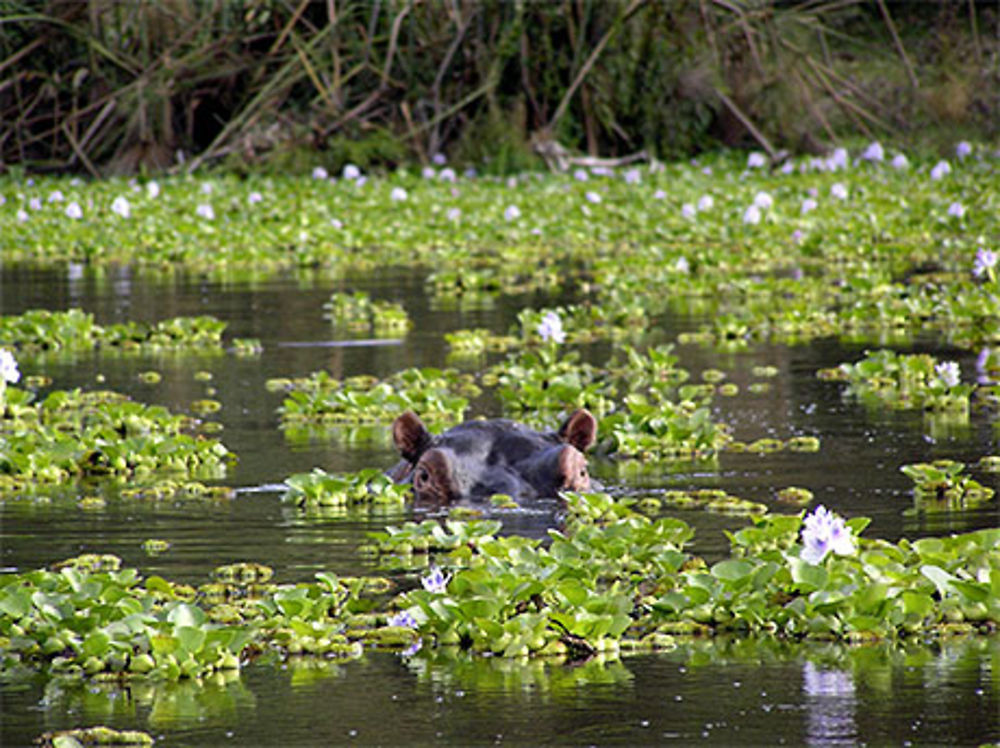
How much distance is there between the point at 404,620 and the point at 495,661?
1.35 feet

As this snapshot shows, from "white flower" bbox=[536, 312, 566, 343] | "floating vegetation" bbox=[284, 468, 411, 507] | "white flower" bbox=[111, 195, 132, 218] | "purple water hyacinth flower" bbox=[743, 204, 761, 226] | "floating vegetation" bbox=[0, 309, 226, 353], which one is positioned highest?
"white flower" bbox=[111, 195, 132, 218]

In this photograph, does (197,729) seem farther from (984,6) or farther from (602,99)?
(984,6)

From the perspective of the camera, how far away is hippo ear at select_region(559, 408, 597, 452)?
780cm

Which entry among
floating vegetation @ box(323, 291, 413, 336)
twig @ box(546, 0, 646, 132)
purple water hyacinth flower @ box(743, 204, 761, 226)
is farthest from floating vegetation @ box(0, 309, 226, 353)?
twig @ box(546, 0, 646, 132)

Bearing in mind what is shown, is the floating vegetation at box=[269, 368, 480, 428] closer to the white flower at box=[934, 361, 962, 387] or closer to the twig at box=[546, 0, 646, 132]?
the white flower at box=[934, 361, 962, 387]

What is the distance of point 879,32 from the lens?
31.5 meters

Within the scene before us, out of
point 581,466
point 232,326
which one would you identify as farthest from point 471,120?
point 581,466

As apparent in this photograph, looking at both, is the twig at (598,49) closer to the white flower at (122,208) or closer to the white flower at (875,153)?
the white flower at (875,153)

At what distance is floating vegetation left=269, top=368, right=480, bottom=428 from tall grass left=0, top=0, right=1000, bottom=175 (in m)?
16.0

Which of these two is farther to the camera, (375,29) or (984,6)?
(984,6)

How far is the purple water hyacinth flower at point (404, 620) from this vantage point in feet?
17.6

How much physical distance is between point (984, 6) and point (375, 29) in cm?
1022

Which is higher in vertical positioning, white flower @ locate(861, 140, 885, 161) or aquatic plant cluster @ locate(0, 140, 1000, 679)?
white flower @ locate(861, 140, 885, 161)

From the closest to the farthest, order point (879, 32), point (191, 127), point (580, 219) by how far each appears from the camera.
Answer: point (580, 219), point (191, 127), point (879, 32)
